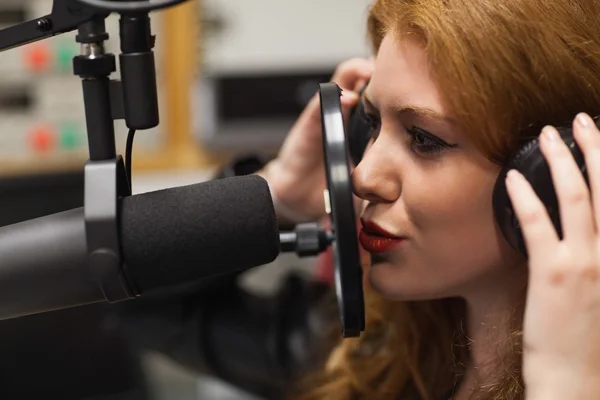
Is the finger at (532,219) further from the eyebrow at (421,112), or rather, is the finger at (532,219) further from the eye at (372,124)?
the eye at (372,124)

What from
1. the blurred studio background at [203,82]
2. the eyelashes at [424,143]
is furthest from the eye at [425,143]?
the blurred studio background at [203,82]

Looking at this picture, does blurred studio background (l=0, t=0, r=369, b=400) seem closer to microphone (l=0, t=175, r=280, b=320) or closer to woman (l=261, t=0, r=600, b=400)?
woman (l=261, t=0, r=600, b=400)

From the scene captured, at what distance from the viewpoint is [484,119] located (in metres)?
0.76

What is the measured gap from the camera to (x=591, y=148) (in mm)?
689

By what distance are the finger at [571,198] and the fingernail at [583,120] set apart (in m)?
0.03

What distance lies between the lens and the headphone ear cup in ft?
2.27

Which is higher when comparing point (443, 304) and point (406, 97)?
point (406, 97)

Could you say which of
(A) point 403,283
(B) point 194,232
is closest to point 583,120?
(A) point 403,283

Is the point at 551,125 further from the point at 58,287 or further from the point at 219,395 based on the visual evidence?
the point at 219,395

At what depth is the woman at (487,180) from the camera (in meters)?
0.67

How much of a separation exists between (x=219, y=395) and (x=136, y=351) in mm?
357

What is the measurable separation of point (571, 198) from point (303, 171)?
1.93 feet

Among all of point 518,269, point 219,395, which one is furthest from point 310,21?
point 518,269

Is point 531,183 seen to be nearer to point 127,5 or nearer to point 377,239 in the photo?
point 377,239
